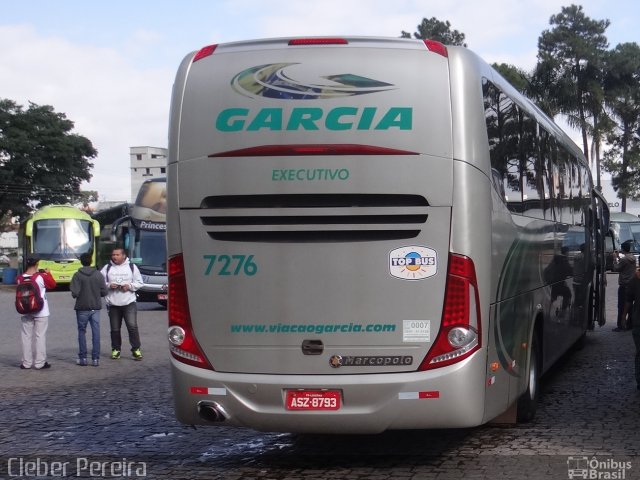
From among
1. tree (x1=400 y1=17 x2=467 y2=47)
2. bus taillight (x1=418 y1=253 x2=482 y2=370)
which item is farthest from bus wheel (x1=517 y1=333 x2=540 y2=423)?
tree (x1=400 y1=17 x2=467 y2=47)

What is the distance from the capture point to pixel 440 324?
738 centimetres

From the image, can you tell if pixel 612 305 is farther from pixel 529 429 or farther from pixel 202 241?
pixel 202 241

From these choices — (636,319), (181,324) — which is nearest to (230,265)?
(181,324)

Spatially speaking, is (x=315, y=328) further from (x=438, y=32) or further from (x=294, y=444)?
(x=438, y=32)

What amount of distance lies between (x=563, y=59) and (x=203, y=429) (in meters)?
52.7

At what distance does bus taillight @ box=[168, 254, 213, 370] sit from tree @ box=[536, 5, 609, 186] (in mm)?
51641

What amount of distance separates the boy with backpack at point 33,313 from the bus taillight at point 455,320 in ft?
30.1

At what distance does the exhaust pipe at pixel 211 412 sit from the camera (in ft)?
24.7

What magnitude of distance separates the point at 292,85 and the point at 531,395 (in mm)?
4125

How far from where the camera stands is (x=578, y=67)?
5856 cm

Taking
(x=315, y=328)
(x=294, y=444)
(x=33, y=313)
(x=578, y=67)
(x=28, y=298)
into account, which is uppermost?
(x=578, y=67)

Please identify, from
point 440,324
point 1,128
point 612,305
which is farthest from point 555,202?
point 1,128

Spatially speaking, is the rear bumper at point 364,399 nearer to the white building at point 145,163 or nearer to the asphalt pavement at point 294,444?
the asphalt pavement at point 294,444

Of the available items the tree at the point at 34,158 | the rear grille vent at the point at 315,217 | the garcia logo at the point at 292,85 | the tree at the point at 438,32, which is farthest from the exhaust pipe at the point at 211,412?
the tree at the point at 34,158
